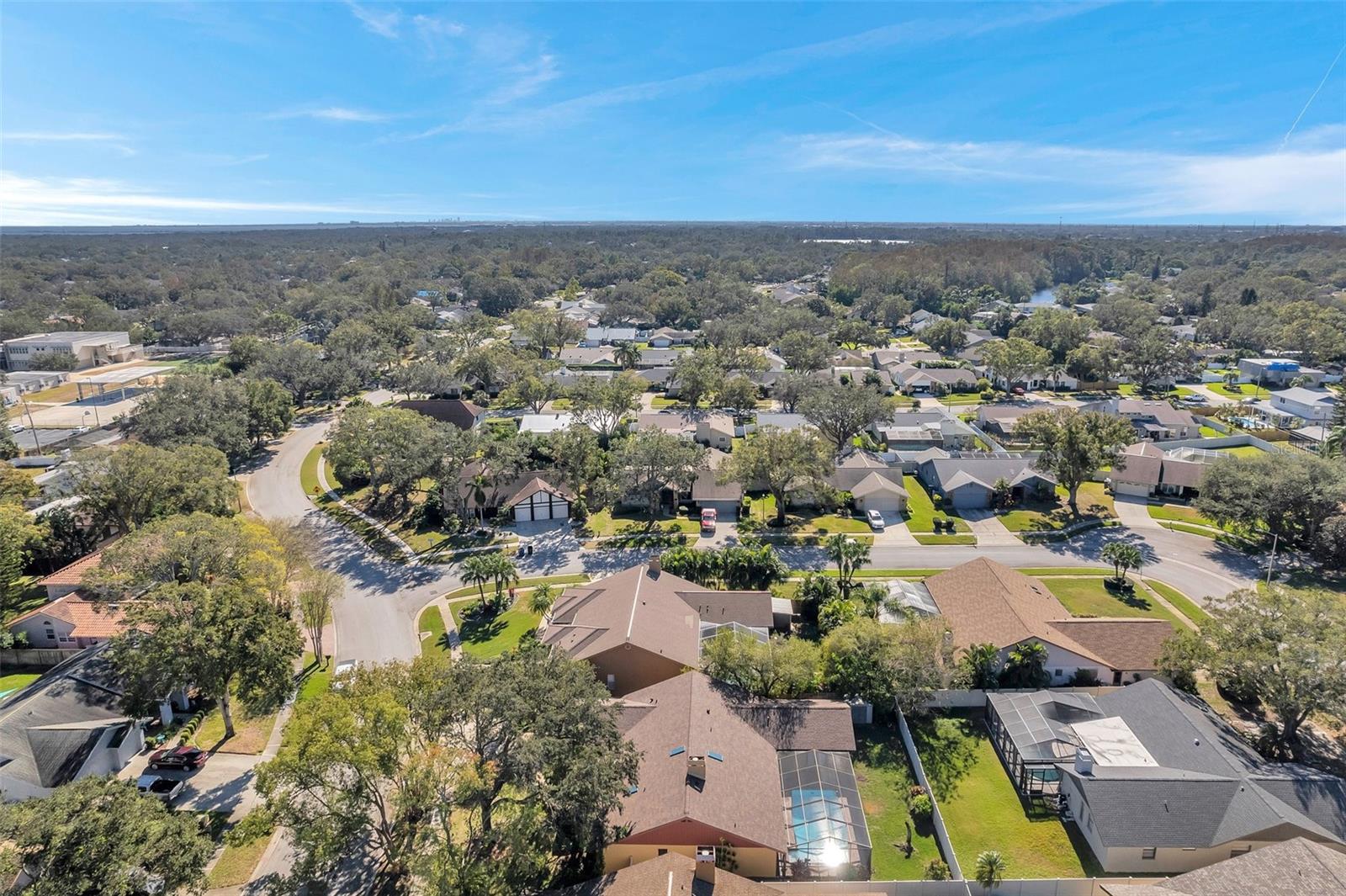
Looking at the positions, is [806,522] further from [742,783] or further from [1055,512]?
[742,783]

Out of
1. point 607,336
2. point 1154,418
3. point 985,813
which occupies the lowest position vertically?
point 985,813

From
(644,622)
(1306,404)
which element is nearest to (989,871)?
(644,622)

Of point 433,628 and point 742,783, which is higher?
point 742,783

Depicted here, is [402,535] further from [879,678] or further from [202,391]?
[879,678]

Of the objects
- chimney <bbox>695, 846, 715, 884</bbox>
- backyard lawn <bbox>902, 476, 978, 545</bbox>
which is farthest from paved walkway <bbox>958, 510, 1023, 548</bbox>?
chimney <bbox>695, 846, 715, 884</bbox>

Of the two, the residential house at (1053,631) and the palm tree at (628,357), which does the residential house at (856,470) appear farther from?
the palm tree at (628,357)

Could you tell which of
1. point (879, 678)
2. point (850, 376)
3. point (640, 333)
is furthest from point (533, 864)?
point (640, 333)

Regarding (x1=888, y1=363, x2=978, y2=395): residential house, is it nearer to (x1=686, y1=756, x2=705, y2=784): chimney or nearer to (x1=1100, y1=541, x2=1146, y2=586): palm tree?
(x1=1100, y1=541, x2=1146, y2=586): palm tree
